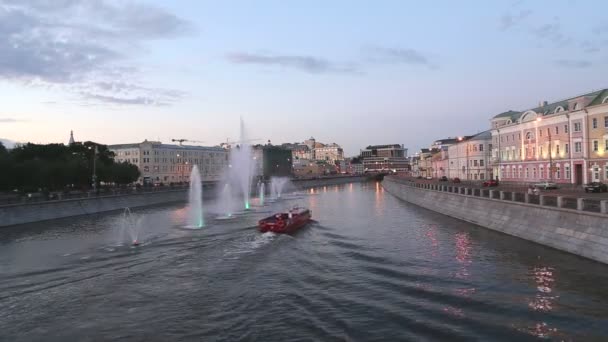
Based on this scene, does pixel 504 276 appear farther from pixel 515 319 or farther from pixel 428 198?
pixel 428 198

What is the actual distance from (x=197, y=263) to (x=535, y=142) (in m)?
71.3

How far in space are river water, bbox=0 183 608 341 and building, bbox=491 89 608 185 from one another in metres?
38.6

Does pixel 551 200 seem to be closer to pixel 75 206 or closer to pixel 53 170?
pixel 75 206

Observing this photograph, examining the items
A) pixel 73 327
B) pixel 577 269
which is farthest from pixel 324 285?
pixel 577 269

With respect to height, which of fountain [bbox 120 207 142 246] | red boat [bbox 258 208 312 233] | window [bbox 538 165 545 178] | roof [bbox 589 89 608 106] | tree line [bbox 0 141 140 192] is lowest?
fountain [bbox 120 207 142 246]

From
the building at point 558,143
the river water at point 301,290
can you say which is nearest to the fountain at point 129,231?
the river water at point 301,290

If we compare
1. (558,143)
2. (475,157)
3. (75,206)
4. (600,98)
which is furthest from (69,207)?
(475,157)

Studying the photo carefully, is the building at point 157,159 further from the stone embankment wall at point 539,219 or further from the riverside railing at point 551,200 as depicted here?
the riverside railing at point 551,200

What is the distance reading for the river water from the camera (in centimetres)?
1853

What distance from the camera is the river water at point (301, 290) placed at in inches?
730

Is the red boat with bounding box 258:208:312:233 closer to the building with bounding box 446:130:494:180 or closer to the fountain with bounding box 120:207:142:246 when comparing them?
the fountain with bounding box 120:207:142:246

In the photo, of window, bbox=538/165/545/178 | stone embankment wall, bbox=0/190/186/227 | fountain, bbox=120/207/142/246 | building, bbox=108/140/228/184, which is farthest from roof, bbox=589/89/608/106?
building, bbox=108/140/228/184

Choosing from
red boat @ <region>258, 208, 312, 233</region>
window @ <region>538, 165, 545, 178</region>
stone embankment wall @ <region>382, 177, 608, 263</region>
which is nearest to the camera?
stone embankment wall @ <region>382, 177, 608, 263</region>

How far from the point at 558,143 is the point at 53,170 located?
283 ft
